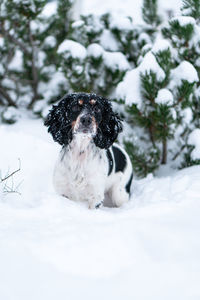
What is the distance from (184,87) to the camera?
3.41m

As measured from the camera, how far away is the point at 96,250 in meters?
1.68

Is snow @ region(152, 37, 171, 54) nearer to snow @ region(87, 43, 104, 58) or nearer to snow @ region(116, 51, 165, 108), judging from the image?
snow @ region(116, 51, 165, 108)

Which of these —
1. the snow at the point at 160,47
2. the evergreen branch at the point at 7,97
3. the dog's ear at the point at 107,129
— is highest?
the snow at the point at 160,47

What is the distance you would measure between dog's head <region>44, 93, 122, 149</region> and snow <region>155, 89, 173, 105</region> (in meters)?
0.59

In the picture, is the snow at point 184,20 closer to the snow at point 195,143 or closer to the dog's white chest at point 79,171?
the snow at point 195,143

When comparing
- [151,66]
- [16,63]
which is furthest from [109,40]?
[16,63]

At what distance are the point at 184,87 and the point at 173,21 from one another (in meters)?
0.74

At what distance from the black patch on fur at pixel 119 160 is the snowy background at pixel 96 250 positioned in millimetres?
630

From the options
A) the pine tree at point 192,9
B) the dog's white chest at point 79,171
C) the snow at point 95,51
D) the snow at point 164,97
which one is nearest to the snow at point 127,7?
the pine tree at point 192,9

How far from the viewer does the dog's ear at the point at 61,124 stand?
277 centimetres

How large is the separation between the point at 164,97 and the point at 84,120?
1094 millimetres

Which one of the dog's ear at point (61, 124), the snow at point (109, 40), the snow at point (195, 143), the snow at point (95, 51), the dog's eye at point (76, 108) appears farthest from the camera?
the snow at point (109, 40)

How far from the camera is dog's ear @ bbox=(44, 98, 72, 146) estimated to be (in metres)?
2.77

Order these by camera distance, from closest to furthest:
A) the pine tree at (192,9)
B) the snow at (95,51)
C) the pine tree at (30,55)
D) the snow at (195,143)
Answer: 1. the snow at (195,143)
2. the pine tree at (192,9)
3. the snow at (95,51)
4. the pine tree at (30,55)
